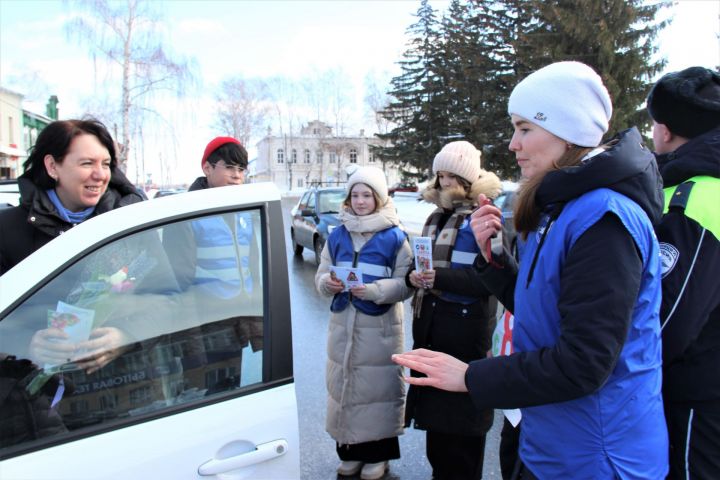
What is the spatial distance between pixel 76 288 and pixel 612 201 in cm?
152

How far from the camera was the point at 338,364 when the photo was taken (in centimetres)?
312

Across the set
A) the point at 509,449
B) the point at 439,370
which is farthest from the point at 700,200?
the point at 509,449

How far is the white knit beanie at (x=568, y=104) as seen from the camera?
1.41 m

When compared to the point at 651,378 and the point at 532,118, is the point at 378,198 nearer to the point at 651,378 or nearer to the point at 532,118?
the point at 532,118

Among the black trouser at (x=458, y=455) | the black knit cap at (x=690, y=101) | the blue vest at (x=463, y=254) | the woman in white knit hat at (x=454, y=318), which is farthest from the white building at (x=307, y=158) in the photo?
the black knit cap at (x=690, y=101)

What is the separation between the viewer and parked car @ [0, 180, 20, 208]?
4.30 metres

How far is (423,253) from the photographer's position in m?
2.81

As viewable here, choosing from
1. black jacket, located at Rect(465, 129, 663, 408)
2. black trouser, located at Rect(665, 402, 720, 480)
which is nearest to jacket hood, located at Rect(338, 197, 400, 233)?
black jacket, located at Rect(465, 129, 663, 408)

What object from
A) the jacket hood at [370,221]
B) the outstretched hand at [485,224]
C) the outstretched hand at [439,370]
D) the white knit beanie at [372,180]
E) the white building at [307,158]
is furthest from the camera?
the white building at [307,158]

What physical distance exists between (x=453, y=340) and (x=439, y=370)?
147cm

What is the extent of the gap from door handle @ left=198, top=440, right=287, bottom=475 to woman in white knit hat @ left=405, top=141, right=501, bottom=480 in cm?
143

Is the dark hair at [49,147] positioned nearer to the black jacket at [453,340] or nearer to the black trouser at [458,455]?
the black jacket at [453,340]

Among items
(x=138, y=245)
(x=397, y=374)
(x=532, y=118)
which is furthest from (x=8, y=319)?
(x=397, y=374)

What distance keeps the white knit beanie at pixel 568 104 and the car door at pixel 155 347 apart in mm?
891
